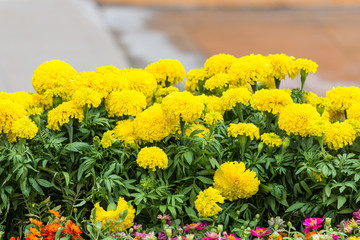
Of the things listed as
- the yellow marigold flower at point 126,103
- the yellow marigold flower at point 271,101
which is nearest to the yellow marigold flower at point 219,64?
the yellow marigold flower at point 271,101

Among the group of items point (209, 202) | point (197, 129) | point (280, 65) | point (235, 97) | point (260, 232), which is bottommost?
point (260, 232)

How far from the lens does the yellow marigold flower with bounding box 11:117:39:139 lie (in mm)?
2496

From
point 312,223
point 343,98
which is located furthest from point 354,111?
point 312,223

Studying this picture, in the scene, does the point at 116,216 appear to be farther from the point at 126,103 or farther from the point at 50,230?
the point at 126,103

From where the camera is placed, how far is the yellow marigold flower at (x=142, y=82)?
2854 mm

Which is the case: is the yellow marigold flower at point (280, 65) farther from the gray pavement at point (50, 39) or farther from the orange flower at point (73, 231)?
the gray pavement at point (50, 39)

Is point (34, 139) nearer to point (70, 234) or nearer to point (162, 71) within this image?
point (70, 234)

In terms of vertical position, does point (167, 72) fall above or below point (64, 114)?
above

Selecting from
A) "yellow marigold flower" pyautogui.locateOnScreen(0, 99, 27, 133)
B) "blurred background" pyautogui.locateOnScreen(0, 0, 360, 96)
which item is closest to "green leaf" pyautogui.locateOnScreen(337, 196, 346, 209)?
"yellow marigold flower" pyautogui.locateOnScreen(0, 99, 27, 133)

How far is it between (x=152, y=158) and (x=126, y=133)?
0.21 m

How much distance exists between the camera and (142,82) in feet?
9.37

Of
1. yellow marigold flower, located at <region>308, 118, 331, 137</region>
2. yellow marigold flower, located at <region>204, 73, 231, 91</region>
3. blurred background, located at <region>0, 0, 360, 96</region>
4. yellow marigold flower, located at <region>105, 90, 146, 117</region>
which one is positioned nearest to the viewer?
yellow marigold flower, located at <region>308, 118, 331, 137</region>

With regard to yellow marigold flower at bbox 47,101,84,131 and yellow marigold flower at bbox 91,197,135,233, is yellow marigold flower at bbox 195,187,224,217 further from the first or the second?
yellow marigold flower at bbox 47,101,84,131

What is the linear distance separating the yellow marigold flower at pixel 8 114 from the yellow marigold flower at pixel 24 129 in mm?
31
